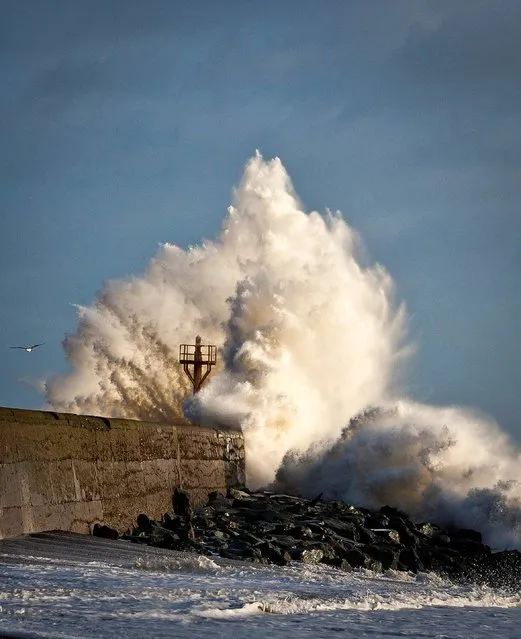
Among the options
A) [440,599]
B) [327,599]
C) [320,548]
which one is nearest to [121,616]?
[327,599]

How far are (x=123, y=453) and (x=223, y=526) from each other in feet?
3.96

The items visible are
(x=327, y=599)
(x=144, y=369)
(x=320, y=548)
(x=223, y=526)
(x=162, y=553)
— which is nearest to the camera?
(x=327, y=599)

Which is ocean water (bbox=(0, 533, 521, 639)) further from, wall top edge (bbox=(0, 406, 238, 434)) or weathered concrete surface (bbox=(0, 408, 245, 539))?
wall top edge (bbox=(0, 406, 238, 434))

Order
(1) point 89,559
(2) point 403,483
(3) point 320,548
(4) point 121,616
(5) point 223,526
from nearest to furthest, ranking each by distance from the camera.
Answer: (4) point 121,616
(1) point 89,559
(3) point 320,548
(5) point 223,526
(2) point 403,483

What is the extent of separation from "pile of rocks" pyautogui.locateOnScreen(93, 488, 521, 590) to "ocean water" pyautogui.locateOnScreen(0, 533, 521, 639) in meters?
1.48

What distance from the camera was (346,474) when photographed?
670 inches

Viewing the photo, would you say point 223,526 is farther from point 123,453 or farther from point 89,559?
point 89,559

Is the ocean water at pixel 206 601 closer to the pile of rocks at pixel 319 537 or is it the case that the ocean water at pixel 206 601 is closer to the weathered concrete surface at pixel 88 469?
the weathered concrete surface at pixel 88 469

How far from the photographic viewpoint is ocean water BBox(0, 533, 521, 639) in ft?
16.3

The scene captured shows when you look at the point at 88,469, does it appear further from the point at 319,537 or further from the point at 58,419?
the point at 319,537

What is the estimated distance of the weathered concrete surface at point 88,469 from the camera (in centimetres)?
856

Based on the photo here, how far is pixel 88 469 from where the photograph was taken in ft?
32.4

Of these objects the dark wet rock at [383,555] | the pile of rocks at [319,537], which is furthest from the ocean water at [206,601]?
the dark wet rock at [383,555]

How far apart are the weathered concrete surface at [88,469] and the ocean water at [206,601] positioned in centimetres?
54
